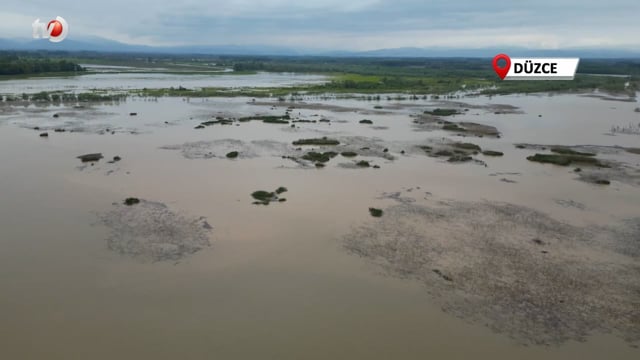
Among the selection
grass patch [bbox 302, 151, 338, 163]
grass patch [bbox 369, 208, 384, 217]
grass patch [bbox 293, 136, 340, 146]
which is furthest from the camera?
grass patch [bbox 293, 136, 340, 146]

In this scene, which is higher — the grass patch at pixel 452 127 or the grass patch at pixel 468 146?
the grass patch at pixel 452 127

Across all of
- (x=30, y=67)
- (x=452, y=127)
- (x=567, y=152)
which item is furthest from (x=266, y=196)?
(x=30, y=67)

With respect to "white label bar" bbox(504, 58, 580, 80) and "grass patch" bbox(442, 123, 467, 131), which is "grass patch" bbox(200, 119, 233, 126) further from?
"white label bar" bbox(504, 58, 580, 80)

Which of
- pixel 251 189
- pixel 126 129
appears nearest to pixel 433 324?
pixel 251 189

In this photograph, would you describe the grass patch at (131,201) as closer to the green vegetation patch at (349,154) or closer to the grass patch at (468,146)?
the green vegetation patch at (349,154)

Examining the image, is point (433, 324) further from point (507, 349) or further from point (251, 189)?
point (251, 189)

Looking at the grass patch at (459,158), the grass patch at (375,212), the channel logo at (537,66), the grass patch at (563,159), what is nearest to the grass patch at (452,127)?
the channel logo at (537,66)

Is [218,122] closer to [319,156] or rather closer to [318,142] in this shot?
[318,142]

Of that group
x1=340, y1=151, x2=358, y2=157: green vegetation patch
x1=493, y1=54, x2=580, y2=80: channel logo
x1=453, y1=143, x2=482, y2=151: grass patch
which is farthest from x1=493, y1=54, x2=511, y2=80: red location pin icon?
x1=340, y1=151, x2=358, y2=157: green vegetation patch
